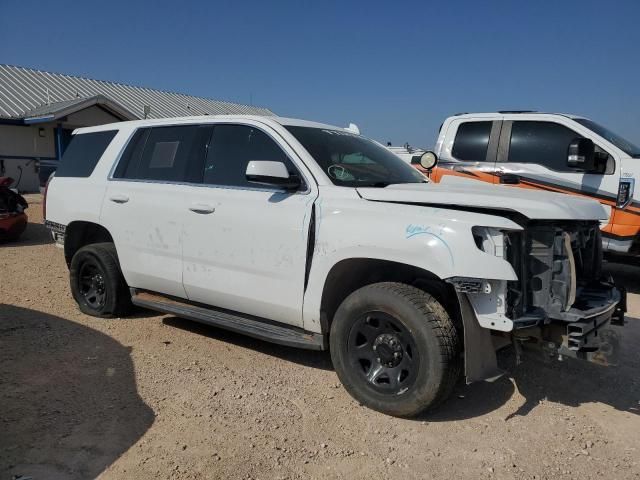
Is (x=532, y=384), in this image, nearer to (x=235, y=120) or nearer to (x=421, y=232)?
(x=421, y=232)

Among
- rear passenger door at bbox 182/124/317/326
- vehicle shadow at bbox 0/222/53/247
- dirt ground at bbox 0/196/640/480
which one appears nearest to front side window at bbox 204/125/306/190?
rear passenger door at bbox 182/124/317/326

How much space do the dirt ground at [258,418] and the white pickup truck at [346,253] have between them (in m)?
0.35

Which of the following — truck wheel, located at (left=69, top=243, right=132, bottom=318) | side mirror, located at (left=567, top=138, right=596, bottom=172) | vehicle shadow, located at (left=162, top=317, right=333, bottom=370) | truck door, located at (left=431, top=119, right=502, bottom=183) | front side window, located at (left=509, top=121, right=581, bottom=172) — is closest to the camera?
vehicle shadow, located at (left=162, top=317, right=333, bottom=370)

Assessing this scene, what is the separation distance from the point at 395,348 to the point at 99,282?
3251mm

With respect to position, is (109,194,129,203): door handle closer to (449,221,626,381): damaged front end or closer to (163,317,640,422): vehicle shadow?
(163,317,640,422): vehicle shadow

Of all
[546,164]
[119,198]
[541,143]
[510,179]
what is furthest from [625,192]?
[119,198]

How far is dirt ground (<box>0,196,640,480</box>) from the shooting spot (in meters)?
3.01

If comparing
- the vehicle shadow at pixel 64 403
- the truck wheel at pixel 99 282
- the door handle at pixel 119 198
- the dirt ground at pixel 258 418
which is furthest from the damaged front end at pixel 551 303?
the truck wheel at pixel 99 282

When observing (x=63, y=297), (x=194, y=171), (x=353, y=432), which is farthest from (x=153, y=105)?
(x=353, y=432)

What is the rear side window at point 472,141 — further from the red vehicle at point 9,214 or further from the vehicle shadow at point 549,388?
the red vehicle at point 9,214

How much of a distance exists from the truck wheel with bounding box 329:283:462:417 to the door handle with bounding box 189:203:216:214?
133 cm

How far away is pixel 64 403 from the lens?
142 inches

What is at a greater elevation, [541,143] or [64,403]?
[541,143]

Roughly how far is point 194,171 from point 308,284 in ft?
4.88
